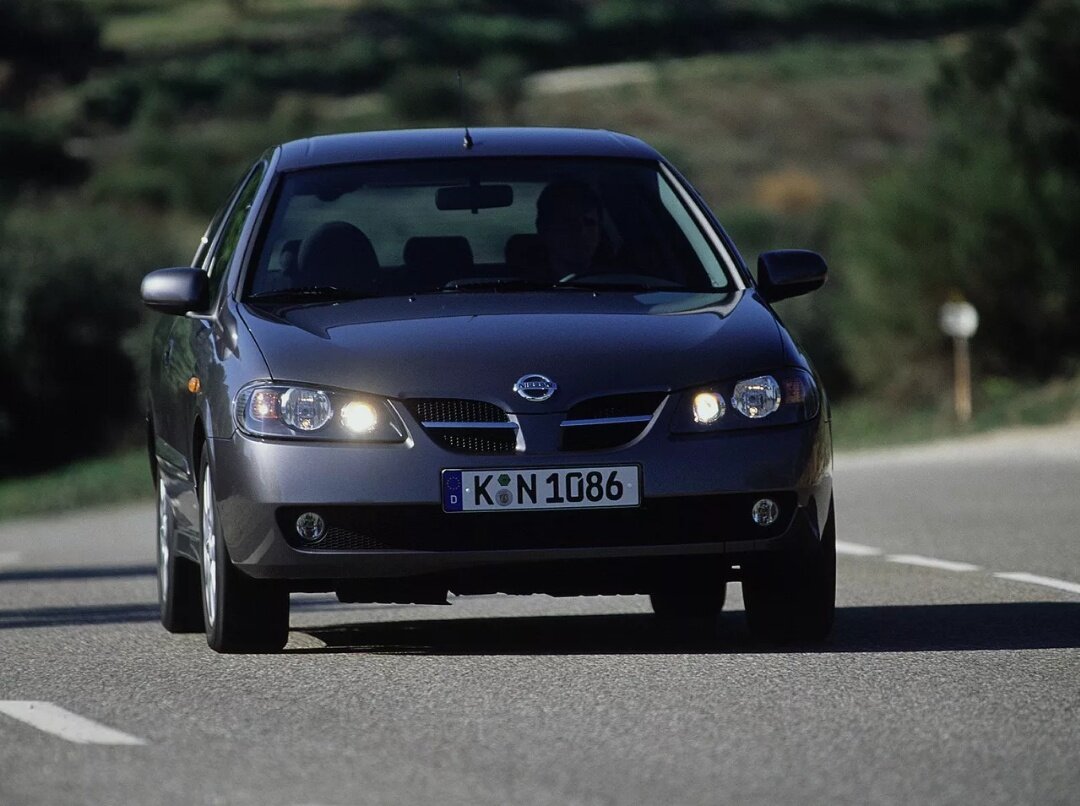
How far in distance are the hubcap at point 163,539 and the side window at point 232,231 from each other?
86 centimetres

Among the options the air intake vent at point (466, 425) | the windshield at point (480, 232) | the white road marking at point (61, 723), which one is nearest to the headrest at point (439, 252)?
the windshield at point (480, 232)

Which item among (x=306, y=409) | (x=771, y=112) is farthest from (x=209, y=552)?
(x=771, y=112)

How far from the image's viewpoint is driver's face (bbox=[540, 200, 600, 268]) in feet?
28.8

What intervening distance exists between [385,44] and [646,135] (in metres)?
20.2

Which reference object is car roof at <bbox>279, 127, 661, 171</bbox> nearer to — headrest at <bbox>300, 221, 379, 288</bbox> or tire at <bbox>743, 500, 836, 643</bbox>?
headrest at <bbox>300, 221, 379, 288</bbox>

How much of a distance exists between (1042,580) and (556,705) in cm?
463

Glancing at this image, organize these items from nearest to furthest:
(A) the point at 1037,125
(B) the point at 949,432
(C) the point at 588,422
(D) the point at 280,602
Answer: (C) the point at 588,422
(D) the point at 280,602
(B) the point at 949,432
(A) the point at 1037,125

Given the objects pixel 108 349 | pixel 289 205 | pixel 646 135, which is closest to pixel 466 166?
pixel 289 205

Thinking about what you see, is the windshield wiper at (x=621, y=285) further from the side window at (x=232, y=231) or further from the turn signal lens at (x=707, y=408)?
the side window at (x=232, y=231)

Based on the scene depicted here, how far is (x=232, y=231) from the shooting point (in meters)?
9.29

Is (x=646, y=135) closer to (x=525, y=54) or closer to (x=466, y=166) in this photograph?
(x=525, y=54)

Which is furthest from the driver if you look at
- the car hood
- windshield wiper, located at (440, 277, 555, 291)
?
the car hood

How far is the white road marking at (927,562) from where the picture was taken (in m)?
12.0

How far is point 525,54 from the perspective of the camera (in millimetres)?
127000
